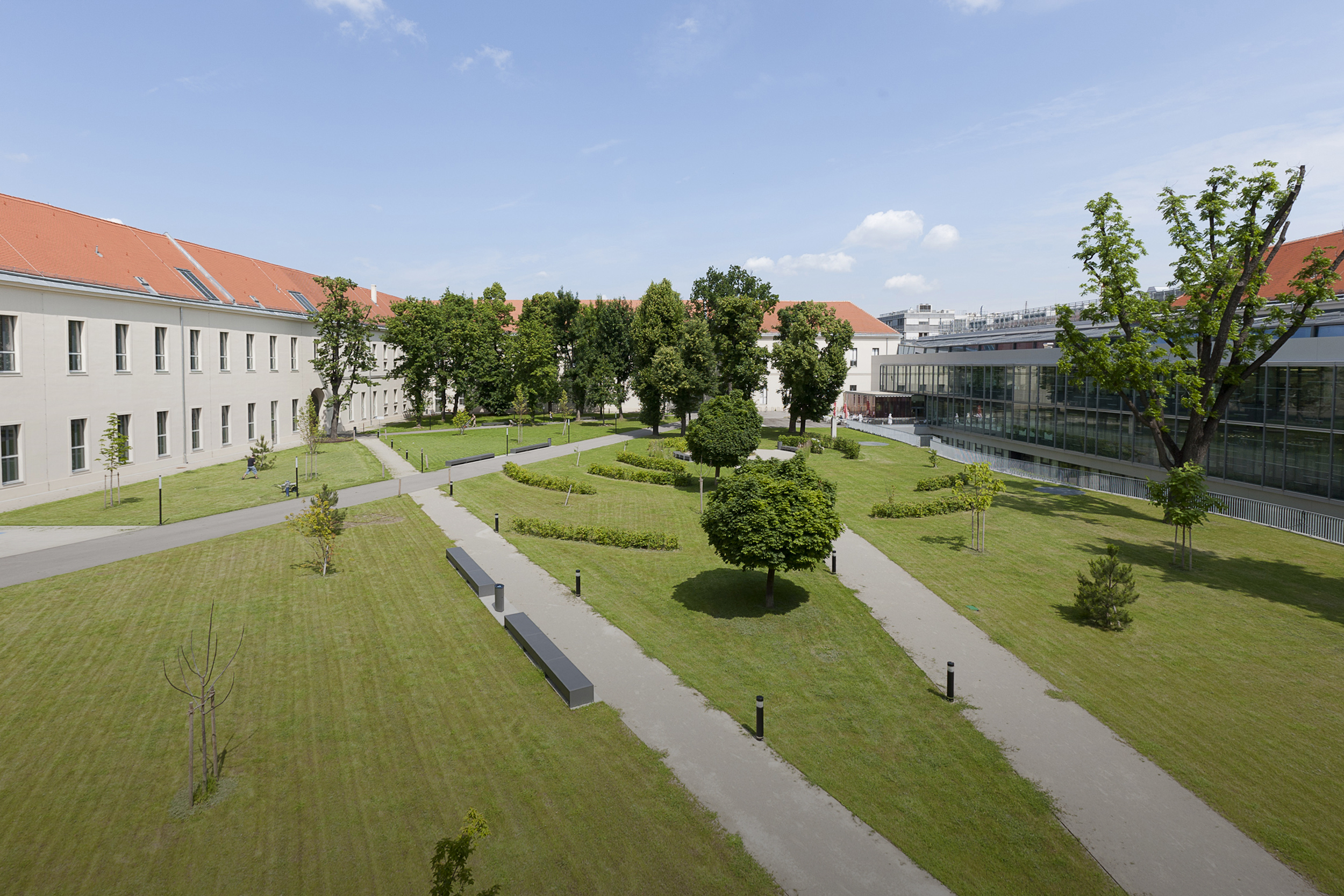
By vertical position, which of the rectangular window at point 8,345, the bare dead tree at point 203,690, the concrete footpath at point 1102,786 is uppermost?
the rectangular window at point 8,345

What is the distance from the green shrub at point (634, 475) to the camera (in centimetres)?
3503

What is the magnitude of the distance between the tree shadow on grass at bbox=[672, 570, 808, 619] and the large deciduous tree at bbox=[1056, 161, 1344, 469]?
18.8 meters

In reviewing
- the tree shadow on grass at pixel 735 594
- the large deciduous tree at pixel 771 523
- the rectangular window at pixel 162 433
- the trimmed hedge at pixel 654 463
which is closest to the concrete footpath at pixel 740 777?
the tree shadow on grass at pixel 735 594

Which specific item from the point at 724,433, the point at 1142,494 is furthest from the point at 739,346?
the point at 1142,494

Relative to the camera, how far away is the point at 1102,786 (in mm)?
10422

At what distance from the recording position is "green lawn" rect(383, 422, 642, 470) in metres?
41.8

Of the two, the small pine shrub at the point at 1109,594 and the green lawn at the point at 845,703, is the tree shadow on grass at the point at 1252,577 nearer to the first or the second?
the small pine shrub at the point at 1109,594

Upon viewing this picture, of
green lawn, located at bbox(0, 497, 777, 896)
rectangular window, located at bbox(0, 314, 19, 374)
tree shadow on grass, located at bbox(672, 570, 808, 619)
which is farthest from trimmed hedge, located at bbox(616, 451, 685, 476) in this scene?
rectangular window, located at bbox(0, 314, 19, 374)

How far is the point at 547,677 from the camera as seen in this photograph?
531 inches

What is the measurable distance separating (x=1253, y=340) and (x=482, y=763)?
104 ft

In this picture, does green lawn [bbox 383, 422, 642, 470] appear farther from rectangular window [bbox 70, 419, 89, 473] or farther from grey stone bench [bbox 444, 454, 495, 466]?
rectangular window [bbox 70, 419, 89, 473]

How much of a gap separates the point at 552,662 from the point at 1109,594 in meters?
13.9

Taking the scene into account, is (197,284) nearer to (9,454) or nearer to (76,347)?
(76,347)

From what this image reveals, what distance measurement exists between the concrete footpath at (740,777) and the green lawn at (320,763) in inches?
15.7
